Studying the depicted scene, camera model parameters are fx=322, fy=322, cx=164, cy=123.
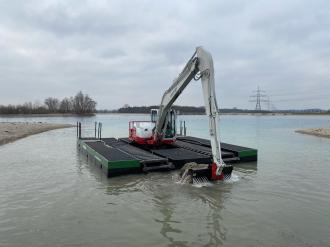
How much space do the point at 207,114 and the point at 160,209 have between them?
4652 millimetres

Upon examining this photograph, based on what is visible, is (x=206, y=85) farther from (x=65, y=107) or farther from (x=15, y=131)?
(x=65, y=107)

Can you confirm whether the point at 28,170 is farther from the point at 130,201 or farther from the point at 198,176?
the point at 198,176

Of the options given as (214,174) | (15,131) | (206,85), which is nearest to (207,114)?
(206,85)

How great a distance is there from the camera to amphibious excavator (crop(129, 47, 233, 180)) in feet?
39.9

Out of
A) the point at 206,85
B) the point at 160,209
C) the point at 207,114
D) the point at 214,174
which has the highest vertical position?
the point at 206,85

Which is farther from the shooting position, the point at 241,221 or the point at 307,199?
the point at 307,199

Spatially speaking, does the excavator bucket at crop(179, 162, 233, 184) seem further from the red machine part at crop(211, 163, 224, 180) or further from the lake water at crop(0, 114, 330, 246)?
the lake water at crop(0, 114, 330, 246)

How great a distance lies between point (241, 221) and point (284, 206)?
208 cm

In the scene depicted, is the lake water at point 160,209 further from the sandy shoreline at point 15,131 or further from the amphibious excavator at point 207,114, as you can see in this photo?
the sandy shoreline at point 15,131

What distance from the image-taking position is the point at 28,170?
1512 centimetres

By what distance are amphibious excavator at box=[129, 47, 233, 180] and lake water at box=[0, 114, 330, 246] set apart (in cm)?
69

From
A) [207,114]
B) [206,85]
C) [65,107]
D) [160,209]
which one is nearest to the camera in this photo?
[160,209]

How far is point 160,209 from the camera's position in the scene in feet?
30.3

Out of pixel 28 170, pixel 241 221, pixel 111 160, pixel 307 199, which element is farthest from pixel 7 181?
pixel 307 199
